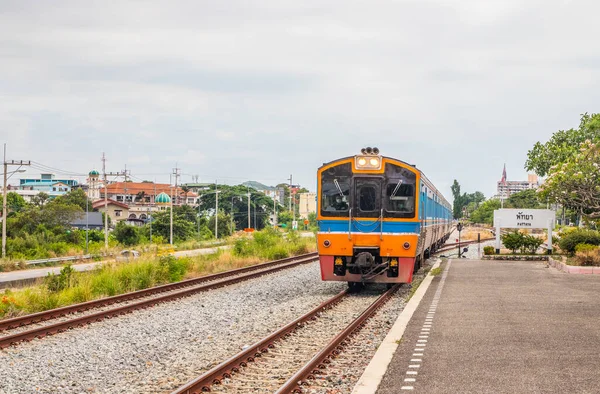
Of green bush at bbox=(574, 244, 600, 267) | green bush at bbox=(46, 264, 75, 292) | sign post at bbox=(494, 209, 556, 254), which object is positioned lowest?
green bush at bbox=(46, 264, 75, 292)

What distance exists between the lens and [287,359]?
31.8 ft

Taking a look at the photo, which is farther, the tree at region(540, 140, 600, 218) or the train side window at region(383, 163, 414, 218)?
the tree at region(540, 140, 600, 218)

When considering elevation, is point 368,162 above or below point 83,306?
Result: above

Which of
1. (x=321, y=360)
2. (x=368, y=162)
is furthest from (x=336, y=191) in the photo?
(x=321, y=360)

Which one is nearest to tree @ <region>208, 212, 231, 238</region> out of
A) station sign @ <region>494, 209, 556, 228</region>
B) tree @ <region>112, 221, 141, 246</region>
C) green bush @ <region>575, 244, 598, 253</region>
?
tree @ <region>112, 221, 141, 246</region>

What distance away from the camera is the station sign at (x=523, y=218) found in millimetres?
31828

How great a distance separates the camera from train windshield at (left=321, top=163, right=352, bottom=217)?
55.1 ft

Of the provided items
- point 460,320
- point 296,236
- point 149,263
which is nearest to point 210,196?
point 296,236

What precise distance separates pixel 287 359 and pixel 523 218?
24623 mm

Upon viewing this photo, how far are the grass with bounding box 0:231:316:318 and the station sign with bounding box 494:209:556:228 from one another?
1056cm

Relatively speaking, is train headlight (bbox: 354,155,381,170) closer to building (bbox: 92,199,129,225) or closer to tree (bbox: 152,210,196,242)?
tree (bbox: 152,210,196,242)

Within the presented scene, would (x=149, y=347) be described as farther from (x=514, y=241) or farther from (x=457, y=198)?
(x=457, y=198)

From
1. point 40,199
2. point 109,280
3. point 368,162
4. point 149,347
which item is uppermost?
point 40,199

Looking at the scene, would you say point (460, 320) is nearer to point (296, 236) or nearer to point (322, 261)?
point (322, 261)
